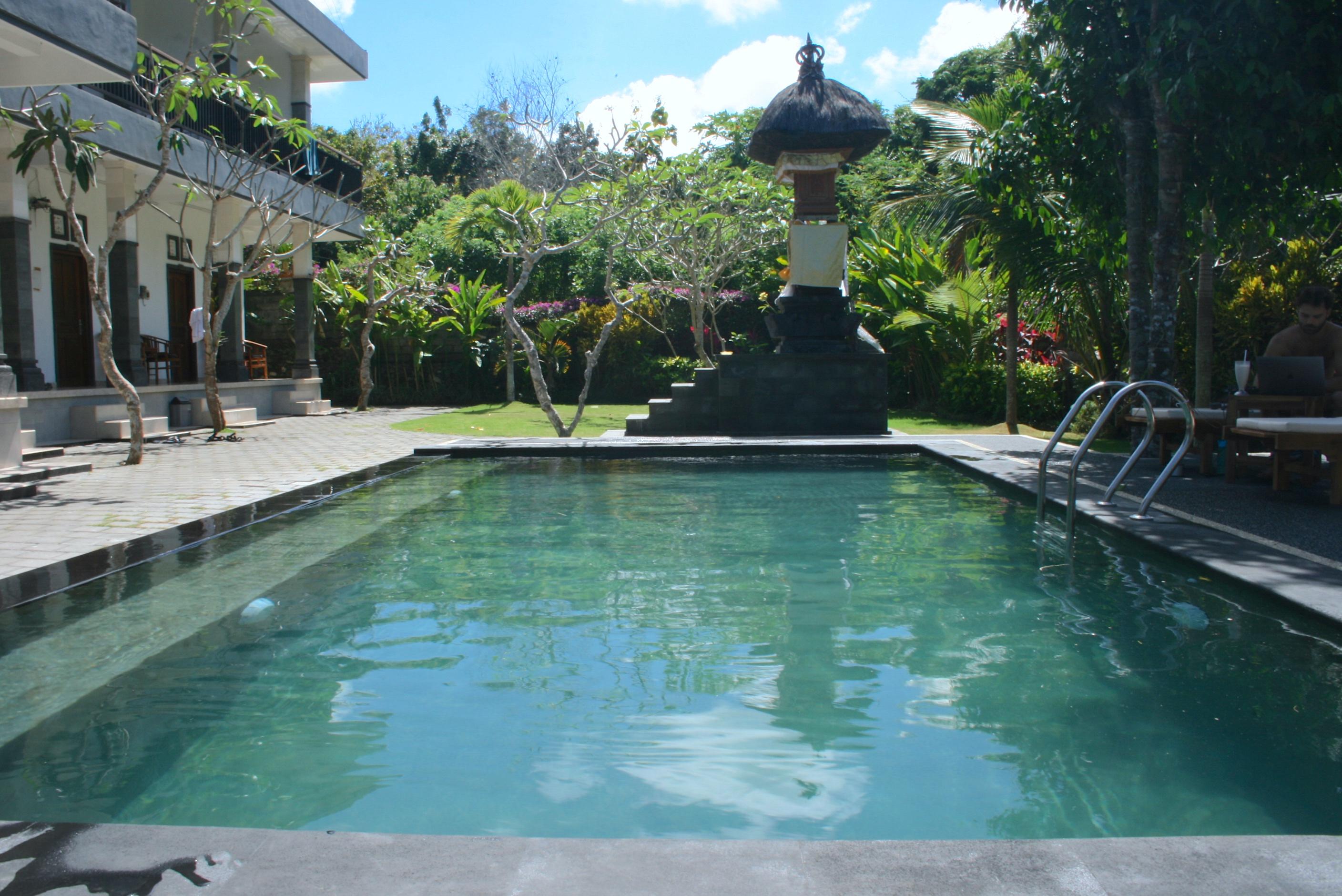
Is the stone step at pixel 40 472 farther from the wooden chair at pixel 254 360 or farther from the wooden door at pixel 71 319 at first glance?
the wooden chair at pixel 254 360

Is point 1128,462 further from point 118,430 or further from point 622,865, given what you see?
point 118,430

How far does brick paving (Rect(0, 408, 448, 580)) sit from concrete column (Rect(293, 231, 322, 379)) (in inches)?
204

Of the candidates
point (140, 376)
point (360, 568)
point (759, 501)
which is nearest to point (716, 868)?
point (360, 568)

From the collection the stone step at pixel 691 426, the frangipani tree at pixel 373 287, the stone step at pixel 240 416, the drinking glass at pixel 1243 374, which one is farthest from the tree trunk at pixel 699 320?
the drinking glass at pixel 1243 374

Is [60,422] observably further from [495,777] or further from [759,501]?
[495,777]

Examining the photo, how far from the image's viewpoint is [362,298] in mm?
20812

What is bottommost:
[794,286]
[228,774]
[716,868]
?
[228,774]

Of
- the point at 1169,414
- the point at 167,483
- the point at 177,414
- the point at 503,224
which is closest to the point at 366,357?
the point at 503,224

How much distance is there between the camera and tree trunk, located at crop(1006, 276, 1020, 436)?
526 inches

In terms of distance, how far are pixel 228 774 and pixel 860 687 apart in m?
2.10

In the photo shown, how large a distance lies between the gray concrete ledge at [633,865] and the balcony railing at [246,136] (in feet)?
35.5

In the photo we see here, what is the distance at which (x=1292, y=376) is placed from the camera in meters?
7.31

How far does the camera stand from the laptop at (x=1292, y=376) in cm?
725

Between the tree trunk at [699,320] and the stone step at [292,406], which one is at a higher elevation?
the tree trunk at [699,320]
